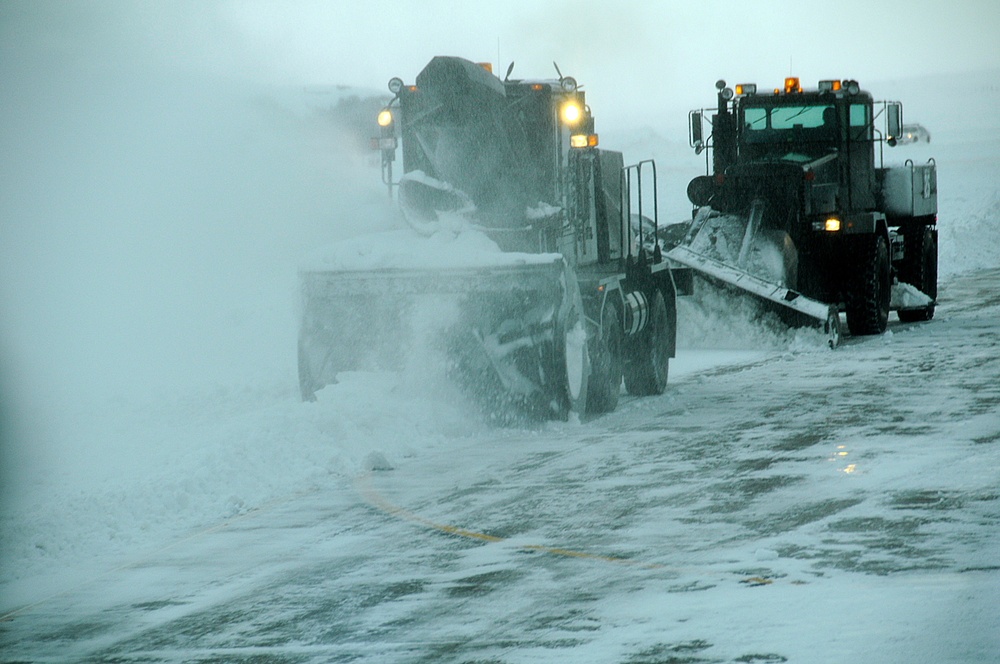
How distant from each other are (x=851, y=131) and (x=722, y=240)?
243 cm

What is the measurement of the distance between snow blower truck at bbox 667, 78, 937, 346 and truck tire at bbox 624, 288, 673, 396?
3460 mm

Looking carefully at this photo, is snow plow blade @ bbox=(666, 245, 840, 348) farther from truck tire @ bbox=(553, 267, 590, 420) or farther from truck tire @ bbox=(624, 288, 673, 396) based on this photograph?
truck tire @ bbox=(553, 267, 590, 420)

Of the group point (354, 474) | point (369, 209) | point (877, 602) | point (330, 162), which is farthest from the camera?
point (330, 162)

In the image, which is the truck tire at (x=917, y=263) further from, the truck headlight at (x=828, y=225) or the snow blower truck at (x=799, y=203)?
the truck headlight at (x=828, y=225)

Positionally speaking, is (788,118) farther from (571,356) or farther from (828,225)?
(571,356)

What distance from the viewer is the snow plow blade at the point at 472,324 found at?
33.1ft

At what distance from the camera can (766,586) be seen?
5.61m

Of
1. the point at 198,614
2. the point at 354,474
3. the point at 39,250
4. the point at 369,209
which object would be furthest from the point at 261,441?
the point at 39,250

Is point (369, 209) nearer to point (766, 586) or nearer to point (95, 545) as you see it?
point (95, 545)

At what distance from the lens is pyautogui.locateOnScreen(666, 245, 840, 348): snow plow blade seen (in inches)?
628

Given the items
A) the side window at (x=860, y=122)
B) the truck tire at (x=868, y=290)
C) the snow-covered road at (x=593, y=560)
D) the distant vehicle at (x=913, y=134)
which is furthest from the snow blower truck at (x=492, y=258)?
the distant vehicle at (x=913, y=134)

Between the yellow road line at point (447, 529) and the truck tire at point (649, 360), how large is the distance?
14.8ft

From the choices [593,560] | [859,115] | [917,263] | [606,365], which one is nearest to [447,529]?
[593,560]

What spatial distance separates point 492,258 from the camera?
33.0 ft
